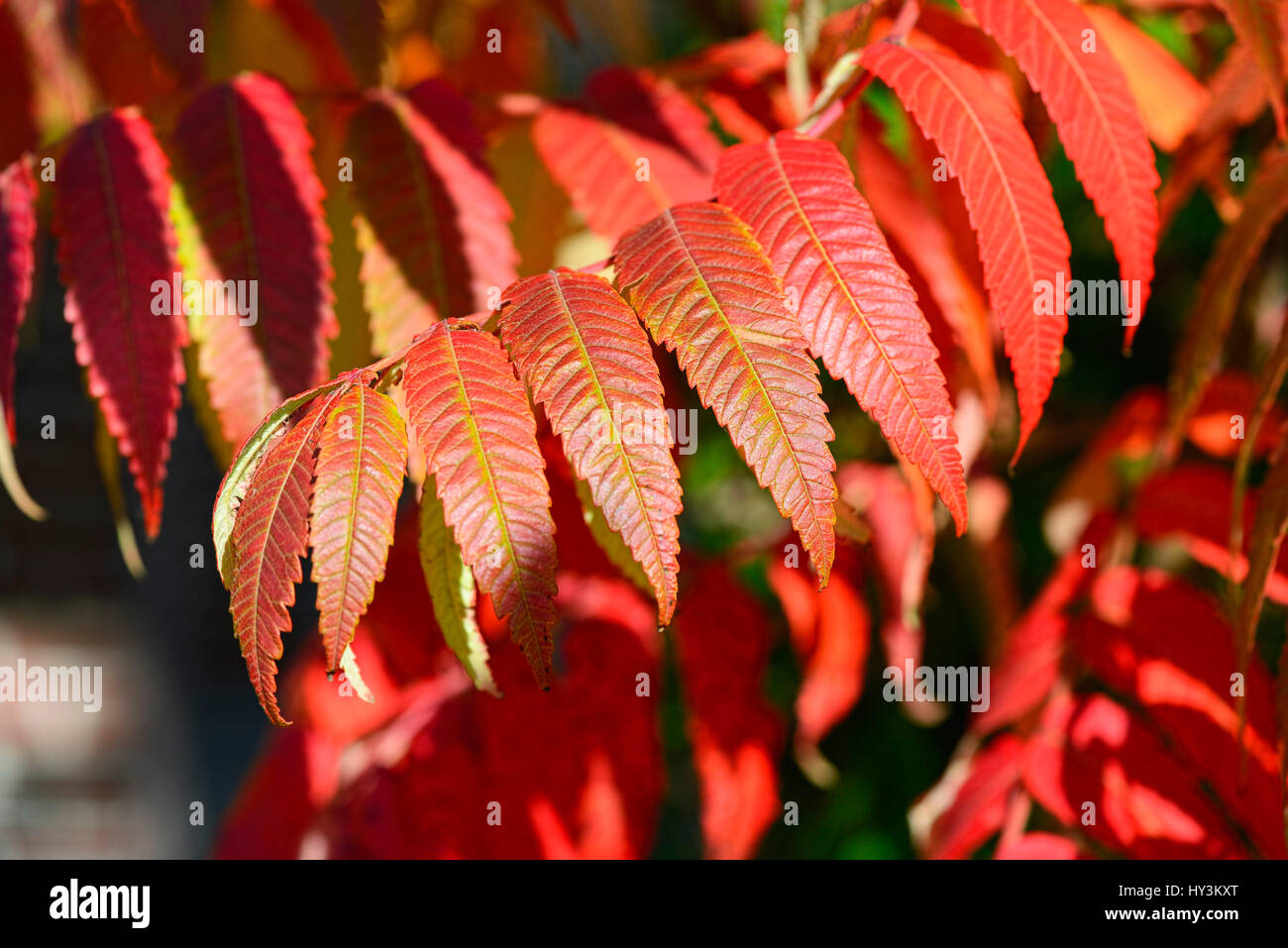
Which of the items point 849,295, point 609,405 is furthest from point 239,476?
point 849,295

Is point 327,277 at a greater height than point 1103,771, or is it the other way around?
point 327,277

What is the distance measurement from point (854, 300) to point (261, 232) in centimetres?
36

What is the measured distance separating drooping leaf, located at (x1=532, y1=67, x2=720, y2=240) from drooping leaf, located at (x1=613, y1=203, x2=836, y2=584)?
0.64ft

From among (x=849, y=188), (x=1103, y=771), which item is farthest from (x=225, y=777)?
(x=849, y=188)

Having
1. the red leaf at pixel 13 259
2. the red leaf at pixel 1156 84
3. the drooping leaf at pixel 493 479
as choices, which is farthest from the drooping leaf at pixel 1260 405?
the red leaf at pixel 13 259

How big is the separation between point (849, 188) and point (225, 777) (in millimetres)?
2039

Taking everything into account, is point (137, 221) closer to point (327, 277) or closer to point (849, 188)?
point (327, 277)

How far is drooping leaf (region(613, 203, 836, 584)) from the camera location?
1.32 feet

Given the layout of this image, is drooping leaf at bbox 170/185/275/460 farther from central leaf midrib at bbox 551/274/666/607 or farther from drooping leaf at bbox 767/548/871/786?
drooping leaf at bbox 767/548/871/786

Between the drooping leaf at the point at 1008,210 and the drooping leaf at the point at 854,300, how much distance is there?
6 cm

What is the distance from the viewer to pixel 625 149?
69cm

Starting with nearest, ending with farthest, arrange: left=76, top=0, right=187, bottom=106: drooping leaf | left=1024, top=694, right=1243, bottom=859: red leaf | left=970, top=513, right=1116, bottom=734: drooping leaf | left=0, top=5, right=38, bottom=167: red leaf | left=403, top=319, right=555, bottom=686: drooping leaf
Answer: left=403, top=319, right=555, bottom=686: drooping leaf → left=1024, top=694, right=1243, bottom=859: red leaf → left=970, top=513, right=1116, bottom=734: drooping leaf → left=0, top=5, right=38, bottom=167: red leaf → left=76, top=0, right=187, bottom=106: drooping leaf

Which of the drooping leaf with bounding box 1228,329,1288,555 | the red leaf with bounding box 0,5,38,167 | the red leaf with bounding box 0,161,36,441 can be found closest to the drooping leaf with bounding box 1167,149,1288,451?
the drooping leaf with bounding box 1228,329,1288,555

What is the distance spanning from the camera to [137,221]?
613 mm
